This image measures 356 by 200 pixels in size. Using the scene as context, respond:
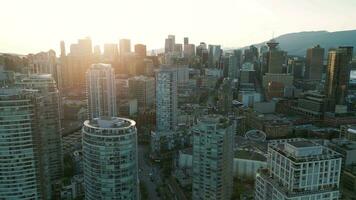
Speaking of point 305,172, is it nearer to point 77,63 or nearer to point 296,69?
point 77,63

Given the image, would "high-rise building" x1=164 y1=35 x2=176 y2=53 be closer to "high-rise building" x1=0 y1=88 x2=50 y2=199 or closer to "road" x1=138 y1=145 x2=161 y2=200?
"road" x1=138 y1=145 x2=161 y2=200

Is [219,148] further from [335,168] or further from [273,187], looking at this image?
[335,168]

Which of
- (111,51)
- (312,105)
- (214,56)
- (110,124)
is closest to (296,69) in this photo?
(214,56)

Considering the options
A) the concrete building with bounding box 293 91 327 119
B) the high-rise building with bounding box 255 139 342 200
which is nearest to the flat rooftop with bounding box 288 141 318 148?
the high-rise building with bounding box 255 139 342 200

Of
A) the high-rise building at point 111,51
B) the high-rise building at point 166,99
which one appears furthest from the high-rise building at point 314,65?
the high-rise building at point 166,99

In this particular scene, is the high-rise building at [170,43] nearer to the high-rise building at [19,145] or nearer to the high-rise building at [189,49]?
the high-rise building at [189,49]
